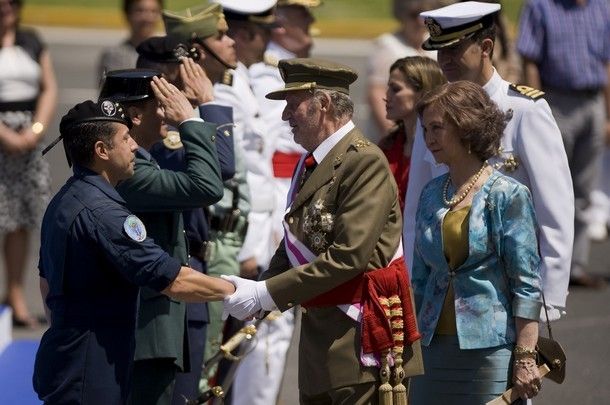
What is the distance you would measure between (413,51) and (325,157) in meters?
4.26

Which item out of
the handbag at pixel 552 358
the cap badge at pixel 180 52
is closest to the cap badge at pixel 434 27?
the cap badge at pixel 180 52

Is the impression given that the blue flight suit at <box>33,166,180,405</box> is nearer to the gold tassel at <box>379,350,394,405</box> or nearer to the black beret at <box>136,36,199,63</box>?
the gold tassel at <box>379,350,394,405</box>

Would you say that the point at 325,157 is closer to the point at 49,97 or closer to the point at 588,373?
the point at 588,373

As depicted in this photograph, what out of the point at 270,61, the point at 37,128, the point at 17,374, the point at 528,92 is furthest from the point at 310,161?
the point at 37,128

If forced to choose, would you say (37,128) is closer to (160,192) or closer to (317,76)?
(160,192)

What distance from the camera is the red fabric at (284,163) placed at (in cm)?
823

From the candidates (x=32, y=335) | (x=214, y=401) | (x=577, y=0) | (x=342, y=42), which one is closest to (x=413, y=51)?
(x=577, y=0)

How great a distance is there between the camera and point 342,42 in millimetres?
22578

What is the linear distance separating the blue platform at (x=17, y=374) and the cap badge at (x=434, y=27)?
237 cm

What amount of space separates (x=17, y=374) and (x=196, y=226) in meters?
1.50

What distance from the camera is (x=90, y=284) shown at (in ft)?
16.4

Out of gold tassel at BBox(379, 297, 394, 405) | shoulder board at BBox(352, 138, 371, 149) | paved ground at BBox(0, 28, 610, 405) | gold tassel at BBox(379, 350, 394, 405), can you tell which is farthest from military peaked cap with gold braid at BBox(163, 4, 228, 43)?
paved ground at BBox(0, 28, 610, 405)

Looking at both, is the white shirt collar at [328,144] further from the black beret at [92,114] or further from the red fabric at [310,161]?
the black beret at [92,114]

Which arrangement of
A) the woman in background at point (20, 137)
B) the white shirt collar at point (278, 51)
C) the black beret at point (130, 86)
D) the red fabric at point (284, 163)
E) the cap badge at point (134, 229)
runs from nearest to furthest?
the cap badge at point (134, 229) < the black beret at point (130, 86) < the red fabric at point (284, 163) < the white shirt collar at point (278, 51) < the woman in background at point (20, 137)
